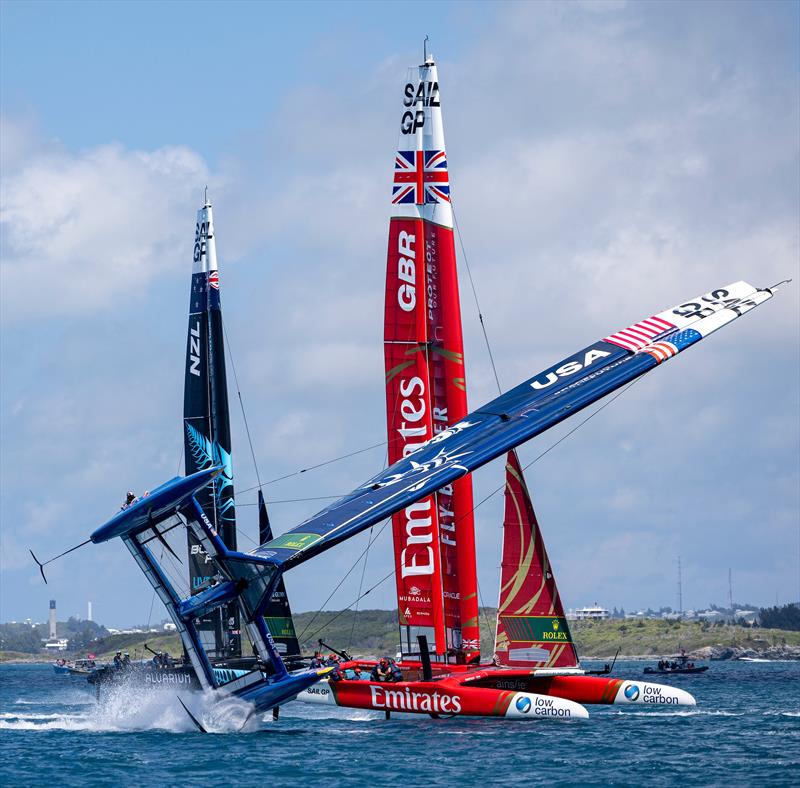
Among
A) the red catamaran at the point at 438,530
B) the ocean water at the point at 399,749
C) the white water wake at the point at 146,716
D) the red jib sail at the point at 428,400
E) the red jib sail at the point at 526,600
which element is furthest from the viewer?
the red jib sail at the point at 428,400

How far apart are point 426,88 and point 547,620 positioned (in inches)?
499

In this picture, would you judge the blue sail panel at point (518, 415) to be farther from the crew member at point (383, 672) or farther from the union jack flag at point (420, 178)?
the union jack flag at point (420, 178)

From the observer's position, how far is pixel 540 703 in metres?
28.6

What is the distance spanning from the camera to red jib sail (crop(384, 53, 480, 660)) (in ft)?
108

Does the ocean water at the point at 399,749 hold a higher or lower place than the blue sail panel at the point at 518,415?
lower

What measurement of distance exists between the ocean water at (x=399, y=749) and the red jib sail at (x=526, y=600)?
1466 mm

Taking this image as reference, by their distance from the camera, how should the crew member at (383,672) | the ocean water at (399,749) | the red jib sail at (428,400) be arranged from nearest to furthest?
the ocean water at (399,749)
the crew member at (383,672)
the red jib sail at (428,400)

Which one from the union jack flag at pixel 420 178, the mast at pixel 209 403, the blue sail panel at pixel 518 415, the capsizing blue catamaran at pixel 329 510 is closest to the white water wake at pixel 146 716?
the capsizing blue catamaran at pixel 329 510

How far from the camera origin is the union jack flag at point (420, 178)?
34094mm

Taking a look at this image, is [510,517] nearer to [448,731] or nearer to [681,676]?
[448,731]

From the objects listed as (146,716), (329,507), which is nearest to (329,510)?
(329,507)

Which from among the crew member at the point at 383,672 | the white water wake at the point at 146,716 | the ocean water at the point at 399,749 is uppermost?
the crew member at the point at 383,672

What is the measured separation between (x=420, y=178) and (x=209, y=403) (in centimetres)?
1059

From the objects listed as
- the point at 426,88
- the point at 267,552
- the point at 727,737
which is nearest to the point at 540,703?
the point at 727,737
